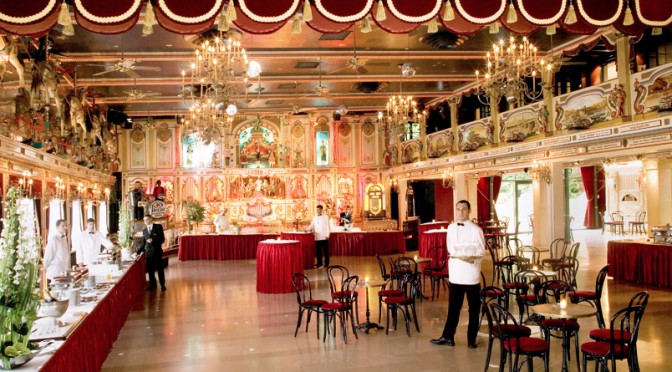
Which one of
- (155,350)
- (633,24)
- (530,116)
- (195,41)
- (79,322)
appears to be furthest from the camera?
(530,116)

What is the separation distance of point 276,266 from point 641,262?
6579mm

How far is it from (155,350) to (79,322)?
1639 mm

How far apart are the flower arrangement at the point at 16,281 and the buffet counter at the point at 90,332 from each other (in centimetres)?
17

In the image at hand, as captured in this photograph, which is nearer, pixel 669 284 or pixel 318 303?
pixel 318 303

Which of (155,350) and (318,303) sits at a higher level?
(318,303)

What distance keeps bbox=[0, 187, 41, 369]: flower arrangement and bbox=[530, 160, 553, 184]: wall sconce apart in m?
10.8

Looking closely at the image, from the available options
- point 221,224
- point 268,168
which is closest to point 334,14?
point 221,224

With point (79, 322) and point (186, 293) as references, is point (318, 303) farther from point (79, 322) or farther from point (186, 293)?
point (186, 293)

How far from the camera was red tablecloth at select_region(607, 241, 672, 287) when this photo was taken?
884 centimetres

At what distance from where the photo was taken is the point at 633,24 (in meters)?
4.78

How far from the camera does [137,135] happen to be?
2048cm

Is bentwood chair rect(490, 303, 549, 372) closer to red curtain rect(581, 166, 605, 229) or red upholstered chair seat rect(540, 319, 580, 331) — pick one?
red upholstered chair seat rect(540, 319, 580, 331)

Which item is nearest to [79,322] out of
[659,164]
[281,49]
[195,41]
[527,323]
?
[527,323]

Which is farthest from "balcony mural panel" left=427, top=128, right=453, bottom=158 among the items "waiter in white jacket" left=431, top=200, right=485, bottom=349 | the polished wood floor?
"waiter in white jacket" left=431, top=200, right=485, bottom=349
